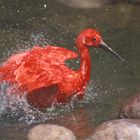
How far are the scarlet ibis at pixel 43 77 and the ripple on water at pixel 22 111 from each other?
79 mm

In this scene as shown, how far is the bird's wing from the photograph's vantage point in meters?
7.60

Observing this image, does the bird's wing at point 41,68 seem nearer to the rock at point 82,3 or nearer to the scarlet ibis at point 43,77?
the scarlet ibis at point 43,77

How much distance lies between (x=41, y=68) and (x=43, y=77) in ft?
0.44

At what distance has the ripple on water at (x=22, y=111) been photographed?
25.1 feet

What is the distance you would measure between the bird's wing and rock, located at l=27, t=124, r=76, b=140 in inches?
40.8

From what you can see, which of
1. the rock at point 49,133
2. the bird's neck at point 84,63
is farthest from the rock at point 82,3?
the rock at point 49,133

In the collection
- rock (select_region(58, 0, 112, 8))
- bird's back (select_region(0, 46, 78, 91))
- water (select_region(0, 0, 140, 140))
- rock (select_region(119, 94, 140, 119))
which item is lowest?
rock (select_region(58, 0, 112, 8))

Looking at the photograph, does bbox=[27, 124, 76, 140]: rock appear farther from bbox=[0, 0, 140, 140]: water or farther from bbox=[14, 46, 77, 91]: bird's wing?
bbox=[14, 46, 77, 91]: bird's wing

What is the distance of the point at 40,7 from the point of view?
12.6 meters

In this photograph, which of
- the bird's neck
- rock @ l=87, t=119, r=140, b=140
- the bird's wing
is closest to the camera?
rock @ l=87, t=119, r=140, b=140

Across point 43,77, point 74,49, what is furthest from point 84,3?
point 43,77

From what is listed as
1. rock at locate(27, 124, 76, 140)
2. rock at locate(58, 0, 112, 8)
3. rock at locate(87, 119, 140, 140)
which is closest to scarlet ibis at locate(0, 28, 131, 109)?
rock at locate(27, 124, 76, 140)

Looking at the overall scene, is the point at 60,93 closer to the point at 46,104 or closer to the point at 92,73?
the point at 46,104

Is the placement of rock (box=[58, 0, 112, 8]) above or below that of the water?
below
